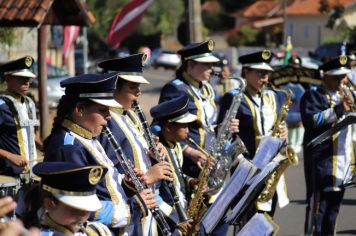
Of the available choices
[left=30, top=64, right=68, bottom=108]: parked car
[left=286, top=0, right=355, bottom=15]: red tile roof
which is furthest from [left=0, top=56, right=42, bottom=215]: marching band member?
[left=286, top=0, right=355, bottom=15]: red tile roof

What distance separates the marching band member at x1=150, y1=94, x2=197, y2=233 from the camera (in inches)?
268

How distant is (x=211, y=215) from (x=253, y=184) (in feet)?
1.31

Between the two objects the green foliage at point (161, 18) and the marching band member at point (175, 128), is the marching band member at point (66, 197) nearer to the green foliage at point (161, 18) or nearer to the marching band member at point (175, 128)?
the marching band member at point (175, 128)

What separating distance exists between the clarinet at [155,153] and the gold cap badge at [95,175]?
1.57 meters

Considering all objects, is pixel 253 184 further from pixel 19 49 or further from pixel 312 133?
pixel 19 49

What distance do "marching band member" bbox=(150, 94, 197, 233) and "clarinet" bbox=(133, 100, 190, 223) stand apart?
0.06 ft

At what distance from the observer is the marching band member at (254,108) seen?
8.79 m

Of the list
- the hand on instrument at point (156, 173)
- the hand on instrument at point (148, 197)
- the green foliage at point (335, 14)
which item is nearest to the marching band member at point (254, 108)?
the hand on instrument at point (156, 173)

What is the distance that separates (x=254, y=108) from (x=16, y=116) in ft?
7.08

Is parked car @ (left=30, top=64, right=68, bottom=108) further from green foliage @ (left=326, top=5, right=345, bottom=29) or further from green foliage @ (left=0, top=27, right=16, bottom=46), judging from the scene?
green foliage @ (left=326, top=5, right=345, bottom=29)

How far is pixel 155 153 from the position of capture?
Result: 6301 mm

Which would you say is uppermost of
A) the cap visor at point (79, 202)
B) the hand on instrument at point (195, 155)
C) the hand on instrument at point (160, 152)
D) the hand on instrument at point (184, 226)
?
the cap visor at point (79, 202)

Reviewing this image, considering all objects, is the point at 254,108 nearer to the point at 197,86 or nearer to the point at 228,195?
the point at 197,86

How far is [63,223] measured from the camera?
14.5ft
